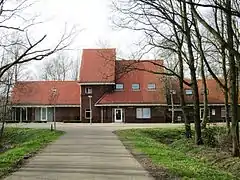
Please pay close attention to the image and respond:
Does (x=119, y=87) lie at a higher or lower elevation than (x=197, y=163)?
higher

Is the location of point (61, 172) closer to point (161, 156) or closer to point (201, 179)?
point (201, 179)

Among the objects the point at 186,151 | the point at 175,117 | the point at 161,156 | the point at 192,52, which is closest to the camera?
the point at 161,156

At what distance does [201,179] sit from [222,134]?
55.5 ft

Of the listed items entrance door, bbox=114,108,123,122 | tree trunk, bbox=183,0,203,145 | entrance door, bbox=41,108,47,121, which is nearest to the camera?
tree trunk, bbox=183,0,203,145

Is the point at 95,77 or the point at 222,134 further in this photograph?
the point at 95,77

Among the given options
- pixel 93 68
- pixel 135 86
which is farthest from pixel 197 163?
pixel 93 68

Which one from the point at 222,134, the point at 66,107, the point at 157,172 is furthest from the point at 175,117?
the point at 157,172

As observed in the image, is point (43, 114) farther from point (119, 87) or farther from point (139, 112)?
point (139, 112)

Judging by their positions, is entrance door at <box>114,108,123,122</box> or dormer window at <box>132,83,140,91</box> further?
dormer window at <box>132,83,140,91</box>

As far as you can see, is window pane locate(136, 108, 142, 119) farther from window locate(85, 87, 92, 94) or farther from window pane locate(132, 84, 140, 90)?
window locate(85, 87, 92, 94)

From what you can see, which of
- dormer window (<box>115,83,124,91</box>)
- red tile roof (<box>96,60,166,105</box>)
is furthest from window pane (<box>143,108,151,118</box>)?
dormer window (<box>115,83,124,91</box>)

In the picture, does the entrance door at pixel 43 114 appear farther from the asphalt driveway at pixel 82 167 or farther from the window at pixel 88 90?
the asphalt driveway at pixel 82 167

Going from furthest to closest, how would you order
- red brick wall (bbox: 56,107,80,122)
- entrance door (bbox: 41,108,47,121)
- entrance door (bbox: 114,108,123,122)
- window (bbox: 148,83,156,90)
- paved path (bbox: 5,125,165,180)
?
Result: entrance door (bbox: 41,108,47,121), red brick wall (bbox: 56,107,80,122), window (bbox: 148,83,156,90), entrance door (bbox: 114,108,123,122), paved path (bbox: 5,125,165,180)

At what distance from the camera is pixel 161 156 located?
18969mm
